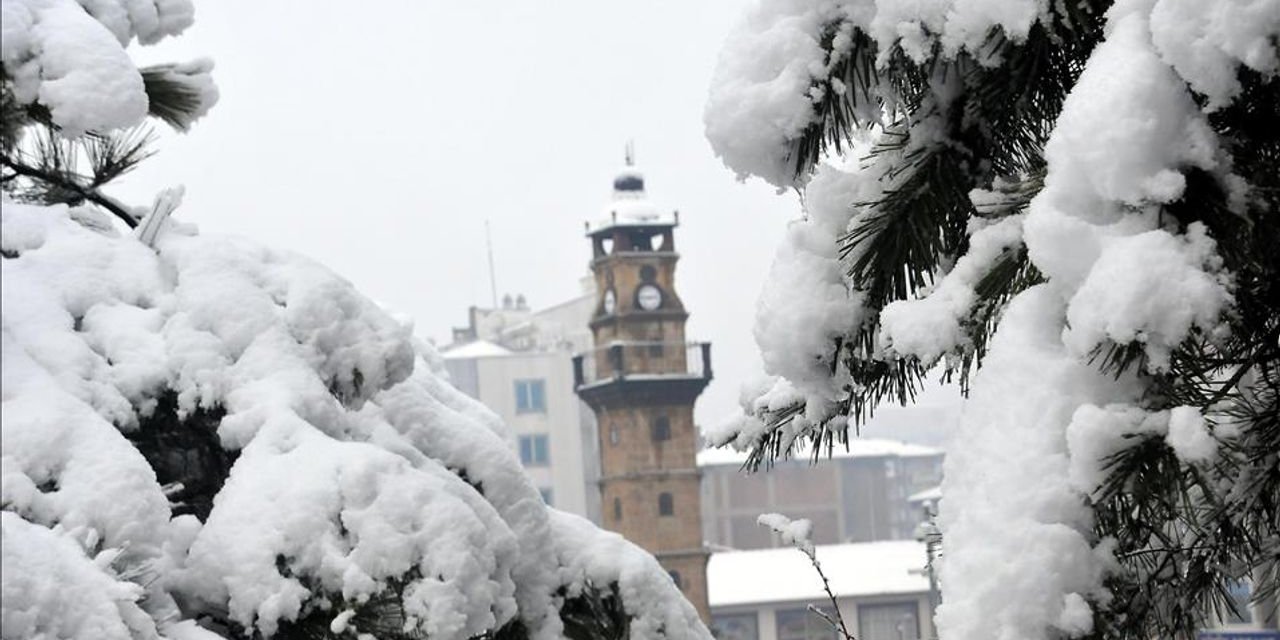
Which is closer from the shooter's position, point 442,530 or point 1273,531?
point 1273,531

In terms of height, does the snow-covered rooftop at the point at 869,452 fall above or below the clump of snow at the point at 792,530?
above

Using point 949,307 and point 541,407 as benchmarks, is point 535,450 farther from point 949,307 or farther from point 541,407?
point 949,307

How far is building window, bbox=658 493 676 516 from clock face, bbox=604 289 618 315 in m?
4.97

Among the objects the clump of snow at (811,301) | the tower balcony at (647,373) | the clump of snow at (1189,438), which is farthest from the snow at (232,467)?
the tower balcony at (647,373)

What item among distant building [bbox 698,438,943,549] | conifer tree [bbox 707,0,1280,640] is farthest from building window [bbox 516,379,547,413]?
conifer tree [bbox 707,0,1280,640]

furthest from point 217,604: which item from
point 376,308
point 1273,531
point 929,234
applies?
point 1273,531

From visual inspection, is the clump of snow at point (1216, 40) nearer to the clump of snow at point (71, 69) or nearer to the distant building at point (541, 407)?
the clump of snow at point (71, 69)

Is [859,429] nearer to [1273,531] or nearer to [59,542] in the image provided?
[1273,531]

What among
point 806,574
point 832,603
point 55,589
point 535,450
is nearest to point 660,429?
point 806,574

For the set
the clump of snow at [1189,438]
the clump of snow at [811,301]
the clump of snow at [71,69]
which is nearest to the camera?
the clump of snow at [1189,438]

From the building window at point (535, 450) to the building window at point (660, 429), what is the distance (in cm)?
1450

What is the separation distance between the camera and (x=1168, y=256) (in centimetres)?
175

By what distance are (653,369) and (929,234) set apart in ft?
140

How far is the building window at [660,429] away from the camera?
149 feet
